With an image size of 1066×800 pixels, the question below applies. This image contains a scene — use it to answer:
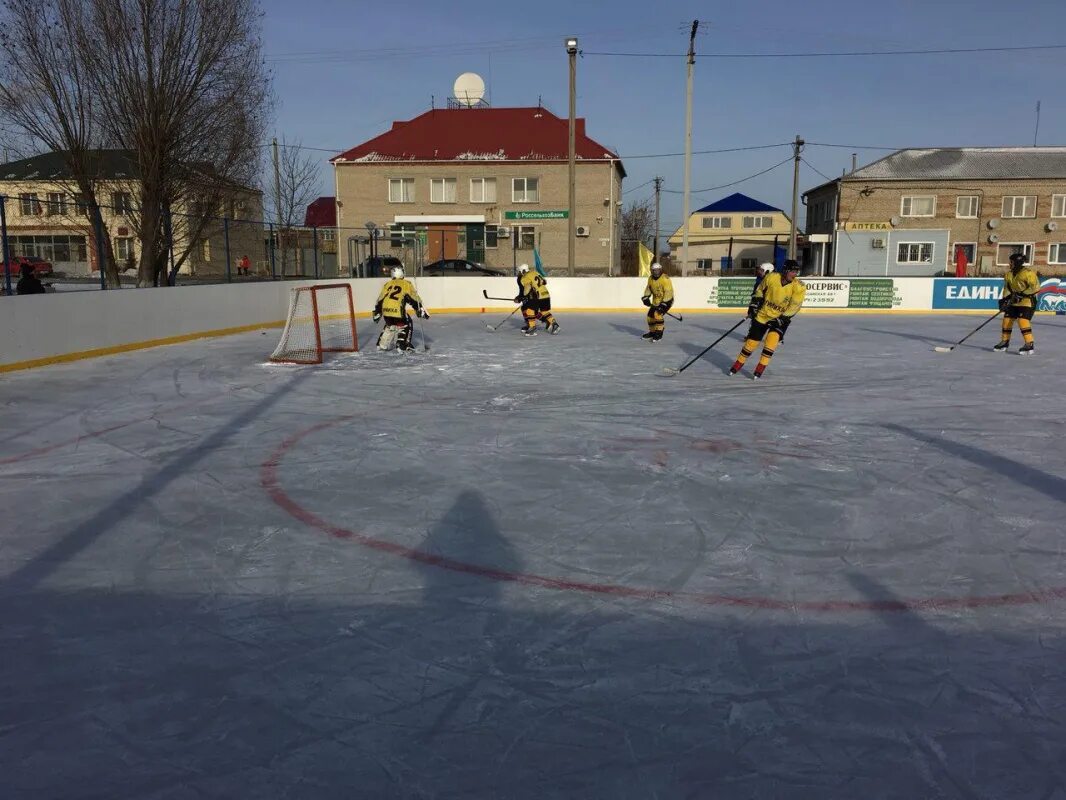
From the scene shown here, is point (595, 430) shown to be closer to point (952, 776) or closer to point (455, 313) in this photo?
point (952, 776)

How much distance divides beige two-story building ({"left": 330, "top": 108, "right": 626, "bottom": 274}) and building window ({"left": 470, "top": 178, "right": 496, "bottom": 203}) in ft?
0.15

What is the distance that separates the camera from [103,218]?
40.2 ft

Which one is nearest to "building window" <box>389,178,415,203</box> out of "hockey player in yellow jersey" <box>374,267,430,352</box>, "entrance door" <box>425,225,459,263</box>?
"entrance door" <box>425,225,459,263</box>

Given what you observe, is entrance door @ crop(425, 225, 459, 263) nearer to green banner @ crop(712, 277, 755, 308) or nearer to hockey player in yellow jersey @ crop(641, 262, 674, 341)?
green banner @ crop(712, 277, 755, 308)

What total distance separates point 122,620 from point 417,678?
131 centimetres

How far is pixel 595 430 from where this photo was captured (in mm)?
6863

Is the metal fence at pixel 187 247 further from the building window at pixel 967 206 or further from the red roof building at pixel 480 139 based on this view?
the building window at pixel 967 206

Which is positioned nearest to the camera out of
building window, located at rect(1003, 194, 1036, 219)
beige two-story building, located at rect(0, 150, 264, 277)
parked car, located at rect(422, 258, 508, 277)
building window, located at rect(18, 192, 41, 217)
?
building window, located at rect(18, 192, 41, 217)

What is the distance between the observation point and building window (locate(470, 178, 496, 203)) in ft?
119

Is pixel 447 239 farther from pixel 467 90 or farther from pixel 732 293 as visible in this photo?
pixel 732 293

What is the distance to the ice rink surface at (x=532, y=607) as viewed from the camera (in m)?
2.35

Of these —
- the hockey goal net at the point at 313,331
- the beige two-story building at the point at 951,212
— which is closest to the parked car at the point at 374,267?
the hockey goal net at the point at 313,331

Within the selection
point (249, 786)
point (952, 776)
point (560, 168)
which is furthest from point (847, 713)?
point (560, 168)

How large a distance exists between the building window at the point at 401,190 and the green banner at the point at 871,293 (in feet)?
71.2
